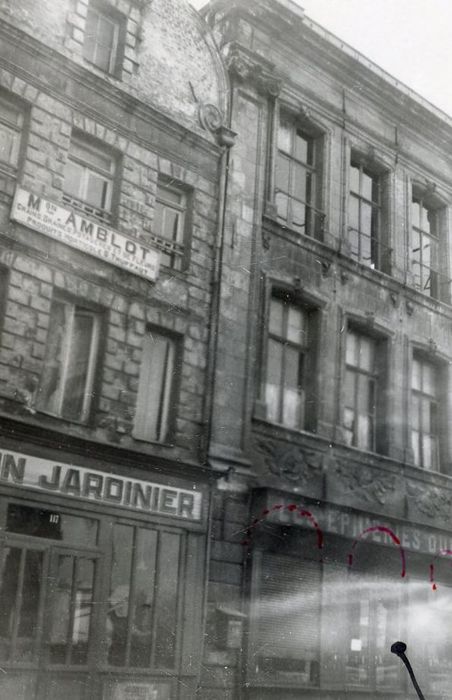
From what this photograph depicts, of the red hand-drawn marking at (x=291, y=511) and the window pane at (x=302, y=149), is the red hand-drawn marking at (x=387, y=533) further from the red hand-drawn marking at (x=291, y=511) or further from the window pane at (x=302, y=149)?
the window pane at (x=302, y=149)

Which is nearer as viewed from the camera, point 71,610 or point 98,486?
point 71,610

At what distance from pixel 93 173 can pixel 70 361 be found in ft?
10.1

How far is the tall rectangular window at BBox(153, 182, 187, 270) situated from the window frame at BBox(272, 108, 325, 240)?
7.85 ft

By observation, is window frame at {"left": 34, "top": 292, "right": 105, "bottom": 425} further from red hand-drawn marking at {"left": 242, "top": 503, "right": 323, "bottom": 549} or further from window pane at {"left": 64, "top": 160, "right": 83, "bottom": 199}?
red hand-drawn marking at {"left": 242, "top": 503, "right": 323, "bottom": 549}

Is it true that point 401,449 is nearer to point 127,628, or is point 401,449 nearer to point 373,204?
point 373,204

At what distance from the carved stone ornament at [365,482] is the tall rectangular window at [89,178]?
6.37m

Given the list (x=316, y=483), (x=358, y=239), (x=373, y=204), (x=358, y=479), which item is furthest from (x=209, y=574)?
(x=373, y=204)

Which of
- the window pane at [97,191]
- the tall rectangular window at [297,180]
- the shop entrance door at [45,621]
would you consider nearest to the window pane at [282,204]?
the tall rectangular window at [297,180]

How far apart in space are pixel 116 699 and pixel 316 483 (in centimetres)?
523

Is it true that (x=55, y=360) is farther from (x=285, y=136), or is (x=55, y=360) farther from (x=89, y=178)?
(x=285, y=136)

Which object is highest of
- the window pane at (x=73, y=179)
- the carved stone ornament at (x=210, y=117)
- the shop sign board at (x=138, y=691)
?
the carved stone ornament at (x=210, y=117)

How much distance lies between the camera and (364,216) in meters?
17.9

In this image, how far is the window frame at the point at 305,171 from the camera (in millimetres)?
16125

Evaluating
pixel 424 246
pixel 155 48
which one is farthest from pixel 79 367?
pixel 424 246
